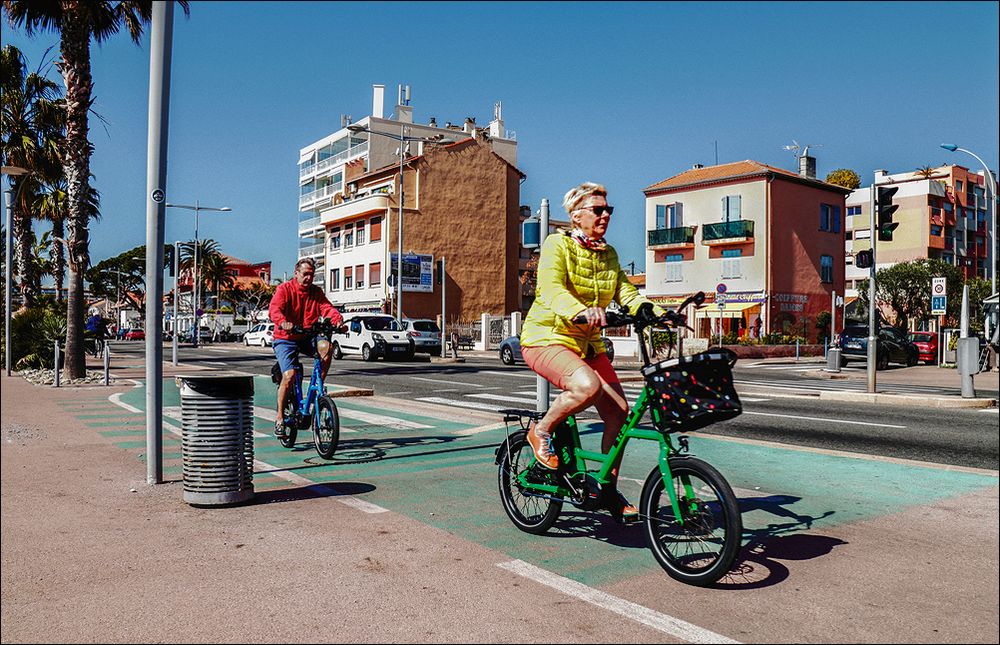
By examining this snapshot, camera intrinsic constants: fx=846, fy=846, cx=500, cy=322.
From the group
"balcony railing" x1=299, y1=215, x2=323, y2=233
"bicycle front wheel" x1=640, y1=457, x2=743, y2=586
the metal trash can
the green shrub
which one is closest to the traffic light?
"bicycle front wheel" x1=640, y1=457, x2=743, y2=586

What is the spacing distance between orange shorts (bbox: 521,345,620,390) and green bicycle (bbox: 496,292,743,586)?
1.21ft

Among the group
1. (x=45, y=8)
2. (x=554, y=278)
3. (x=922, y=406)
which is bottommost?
(x=922, y=406)

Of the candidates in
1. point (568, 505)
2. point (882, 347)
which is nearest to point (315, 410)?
point (568, 505)

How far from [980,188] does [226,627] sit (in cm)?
8764

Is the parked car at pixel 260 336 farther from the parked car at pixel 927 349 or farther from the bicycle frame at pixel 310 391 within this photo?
the bicycle frame at pixel 310 391

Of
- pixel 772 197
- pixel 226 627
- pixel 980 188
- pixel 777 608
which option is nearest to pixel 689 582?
pixel 777 608

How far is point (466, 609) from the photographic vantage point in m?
3.54

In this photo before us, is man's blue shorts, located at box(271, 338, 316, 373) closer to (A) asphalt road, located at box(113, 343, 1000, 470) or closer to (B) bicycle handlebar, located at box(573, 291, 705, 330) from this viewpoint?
(B) bicycle handlebar, located at box(573, 291, 705, 330)

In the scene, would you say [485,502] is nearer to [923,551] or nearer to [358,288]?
[923,551]

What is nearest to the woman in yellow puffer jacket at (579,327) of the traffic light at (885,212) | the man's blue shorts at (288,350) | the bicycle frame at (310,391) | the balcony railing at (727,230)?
the bicycle frame at (310,391)

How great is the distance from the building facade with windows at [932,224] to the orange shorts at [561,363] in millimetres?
67222

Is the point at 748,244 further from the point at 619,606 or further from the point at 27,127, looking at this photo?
the point at 619,606

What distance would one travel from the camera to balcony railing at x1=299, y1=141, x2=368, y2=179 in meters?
69.7

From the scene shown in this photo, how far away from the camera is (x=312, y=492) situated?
6.02 m
